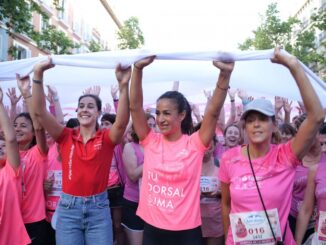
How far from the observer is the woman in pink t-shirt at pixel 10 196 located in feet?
10.2

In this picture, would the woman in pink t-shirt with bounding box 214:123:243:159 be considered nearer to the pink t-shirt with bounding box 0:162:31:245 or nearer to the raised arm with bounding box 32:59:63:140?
the raised arm with bounding box 32:59:63:140

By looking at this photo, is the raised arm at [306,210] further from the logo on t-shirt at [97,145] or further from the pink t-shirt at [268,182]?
the logo on t-shirt at [97,145]

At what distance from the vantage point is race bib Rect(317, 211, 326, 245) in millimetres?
3170

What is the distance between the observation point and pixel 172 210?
8.98 ft

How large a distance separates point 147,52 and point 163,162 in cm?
81

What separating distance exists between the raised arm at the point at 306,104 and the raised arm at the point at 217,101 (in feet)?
1.19

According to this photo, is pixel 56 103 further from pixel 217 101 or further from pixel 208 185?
pixel 217 101

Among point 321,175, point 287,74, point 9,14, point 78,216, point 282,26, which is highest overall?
point 282,26

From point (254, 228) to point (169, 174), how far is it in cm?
65

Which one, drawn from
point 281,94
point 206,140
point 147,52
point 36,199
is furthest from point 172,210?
point 281,94

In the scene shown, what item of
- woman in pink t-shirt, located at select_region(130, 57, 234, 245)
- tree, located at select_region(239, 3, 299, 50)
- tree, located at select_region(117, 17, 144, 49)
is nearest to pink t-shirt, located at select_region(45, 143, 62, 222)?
woman in pink t-shirt, located at select_region(130, 57, 234, 245)

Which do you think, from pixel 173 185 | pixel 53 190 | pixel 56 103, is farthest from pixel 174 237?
pixel 56 103

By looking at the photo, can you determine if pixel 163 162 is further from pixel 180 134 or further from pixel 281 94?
pixel 281 94

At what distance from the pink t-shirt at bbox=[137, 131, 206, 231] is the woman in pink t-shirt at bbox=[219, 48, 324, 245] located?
0.24m
